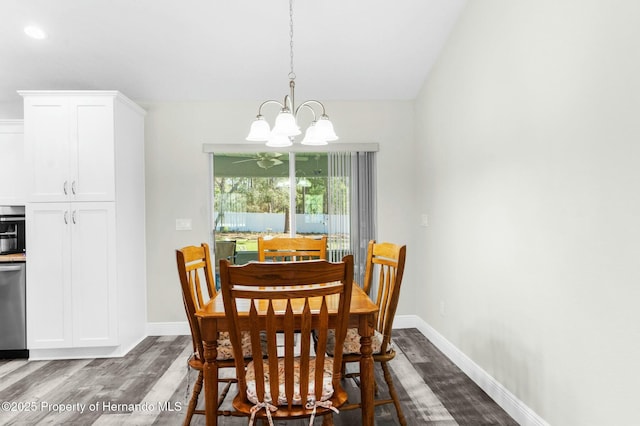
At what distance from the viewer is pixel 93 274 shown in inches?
132

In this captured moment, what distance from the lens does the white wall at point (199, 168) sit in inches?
159

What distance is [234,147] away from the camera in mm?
4098

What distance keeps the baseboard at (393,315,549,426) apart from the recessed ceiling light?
159 inches

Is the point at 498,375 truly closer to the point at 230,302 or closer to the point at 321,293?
the point at 321,293

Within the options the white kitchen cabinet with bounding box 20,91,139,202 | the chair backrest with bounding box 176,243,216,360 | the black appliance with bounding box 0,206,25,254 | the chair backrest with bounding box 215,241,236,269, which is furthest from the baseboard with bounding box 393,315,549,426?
the black appliance with bounding box 0,206,25,254

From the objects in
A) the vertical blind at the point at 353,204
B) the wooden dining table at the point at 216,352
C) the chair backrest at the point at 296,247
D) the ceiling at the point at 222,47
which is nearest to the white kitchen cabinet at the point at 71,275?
the ceiling at the point at 222,47

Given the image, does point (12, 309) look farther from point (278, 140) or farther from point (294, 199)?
point (278, 140)

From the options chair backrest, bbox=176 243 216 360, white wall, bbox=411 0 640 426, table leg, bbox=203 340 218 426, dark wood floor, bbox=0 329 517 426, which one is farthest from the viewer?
dark wood floor, bbox=0 329 517 426

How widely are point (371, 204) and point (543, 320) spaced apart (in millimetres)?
2347

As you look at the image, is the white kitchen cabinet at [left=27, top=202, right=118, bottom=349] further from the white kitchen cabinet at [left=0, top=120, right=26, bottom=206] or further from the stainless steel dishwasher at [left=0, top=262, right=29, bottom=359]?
the white kitchen cabinet at [left=0, top=120, right=26, bottom=206]

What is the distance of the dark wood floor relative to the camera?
2314mm

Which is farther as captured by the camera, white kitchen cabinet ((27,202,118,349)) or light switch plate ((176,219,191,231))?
light switch plate ((176,219,191,231))

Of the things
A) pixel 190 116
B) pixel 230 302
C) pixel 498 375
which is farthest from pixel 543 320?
pixel 190 116

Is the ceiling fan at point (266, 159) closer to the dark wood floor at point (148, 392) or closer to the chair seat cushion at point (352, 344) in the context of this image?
the dark wood floor at point (148, 392)
